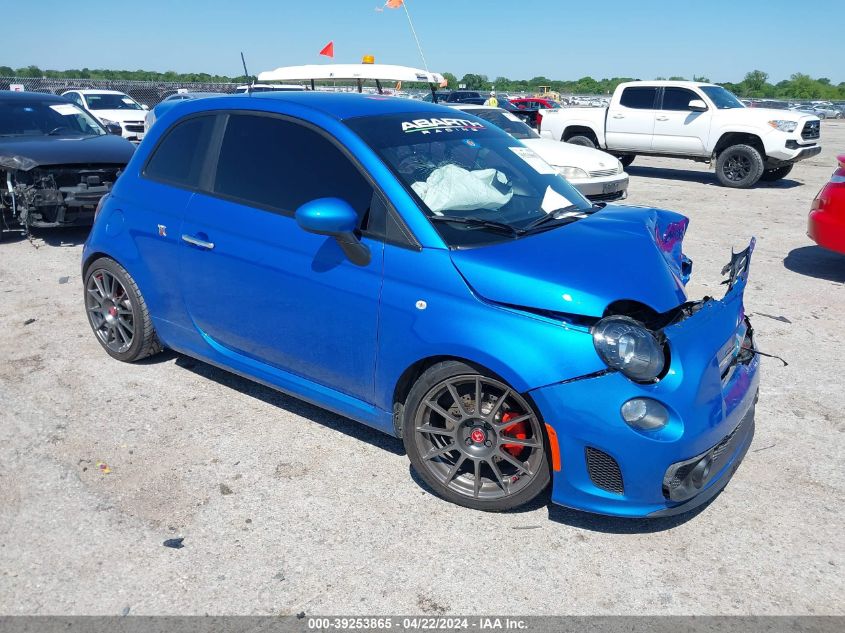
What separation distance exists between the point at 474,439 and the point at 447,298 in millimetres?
654

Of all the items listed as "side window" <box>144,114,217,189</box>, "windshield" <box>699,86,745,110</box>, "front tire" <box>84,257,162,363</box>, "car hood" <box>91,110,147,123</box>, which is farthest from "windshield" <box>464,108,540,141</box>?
"car hood" <box>91,110,147,123</box>

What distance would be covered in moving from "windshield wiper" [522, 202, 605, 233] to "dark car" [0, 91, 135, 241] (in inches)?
229

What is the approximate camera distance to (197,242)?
3.97m

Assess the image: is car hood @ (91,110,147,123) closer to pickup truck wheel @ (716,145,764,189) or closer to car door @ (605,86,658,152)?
car door @ (605,86,658,152)

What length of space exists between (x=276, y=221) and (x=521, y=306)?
1.42 meters

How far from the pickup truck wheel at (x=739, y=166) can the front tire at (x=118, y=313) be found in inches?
466

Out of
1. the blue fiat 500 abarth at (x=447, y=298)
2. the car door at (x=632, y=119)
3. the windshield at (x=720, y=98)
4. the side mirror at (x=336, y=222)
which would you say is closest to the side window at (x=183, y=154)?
the blue fiat 500 abarth at (x=447, y=298)

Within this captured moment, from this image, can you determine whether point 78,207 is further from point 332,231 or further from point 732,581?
point 732,581

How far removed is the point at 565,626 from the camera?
8.54 ft

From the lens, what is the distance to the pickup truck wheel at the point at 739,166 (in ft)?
42.9

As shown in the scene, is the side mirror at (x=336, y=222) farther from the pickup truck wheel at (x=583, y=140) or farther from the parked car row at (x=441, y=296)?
the pickup truck wheel at (x=583, y=140)

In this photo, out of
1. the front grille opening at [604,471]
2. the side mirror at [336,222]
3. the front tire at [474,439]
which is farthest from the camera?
the side mirror at [336,222]

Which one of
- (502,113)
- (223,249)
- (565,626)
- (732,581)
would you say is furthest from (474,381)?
(502,113)

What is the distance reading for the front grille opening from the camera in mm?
2855
